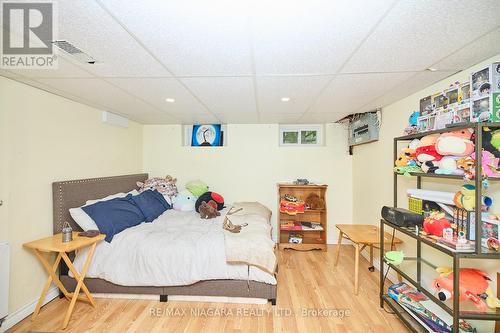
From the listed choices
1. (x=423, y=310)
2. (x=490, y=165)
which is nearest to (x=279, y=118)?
(x=490, y=165)

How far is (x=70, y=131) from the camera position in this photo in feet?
8.31

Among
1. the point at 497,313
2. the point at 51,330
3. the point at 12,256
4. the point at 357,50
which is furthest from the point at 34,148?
the point at 497,313

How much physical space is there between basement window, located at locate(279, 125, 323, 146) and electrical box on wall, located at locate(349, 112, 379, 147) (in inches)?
22.1

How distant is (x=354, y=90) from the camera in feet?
7.25

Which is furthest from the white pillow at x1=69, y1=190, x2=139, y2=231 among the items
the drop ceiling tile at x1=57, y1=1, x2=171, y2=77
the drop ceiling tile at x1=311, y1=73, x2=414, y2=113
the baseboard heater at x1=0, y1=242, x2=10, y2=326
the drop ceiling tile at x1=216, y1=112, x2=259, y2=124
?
the drop ceiling tile at x1=311, y1=73, x2=414, y2=113

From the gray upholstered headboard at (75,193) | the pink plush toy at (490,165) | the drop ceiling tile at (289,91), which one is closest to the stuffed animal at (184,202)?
the gray upholstered headboard at (75,193)

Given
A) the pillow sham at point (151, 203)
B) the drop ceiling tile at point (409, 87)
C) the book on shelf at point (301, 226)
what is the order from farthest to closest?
the book on shelf at point (301, 226) < the pillow sham at point (151, 203) < the drop ceiling tile at point (409, 87)

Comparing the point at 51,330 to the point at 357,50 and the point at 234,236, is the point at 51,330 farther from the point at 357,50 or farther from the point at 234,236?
the point at 357,50

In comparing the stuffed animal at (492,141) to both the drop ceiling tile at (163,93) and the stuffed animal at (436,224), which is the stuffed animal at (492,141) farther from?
the drop ceiling tile at (163,93)

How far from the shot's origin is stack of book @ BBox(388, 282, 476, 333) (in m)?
1.61

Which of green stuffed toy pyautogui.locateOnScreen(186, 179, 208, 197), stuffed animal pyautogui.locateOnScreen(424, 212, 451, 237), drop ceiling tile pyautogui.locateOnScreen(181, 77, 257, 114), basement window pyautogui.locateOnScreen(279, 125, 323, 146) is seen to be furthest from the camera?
basement window pyautogui.locateOnScreen(279, 125, 323, 146)

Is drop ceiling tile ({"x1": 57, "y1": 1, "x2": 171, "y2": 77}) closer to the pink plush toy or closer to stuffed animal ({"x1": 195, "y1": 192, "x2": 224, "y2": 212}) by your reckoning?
stuffed animal ({"x1": 195, "y1": 192, "x2": 224, "y2": 212})

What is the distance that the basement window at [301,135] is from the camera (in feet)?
13.2

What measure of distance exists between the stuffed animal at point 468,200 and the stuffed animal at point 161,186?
3585 mm
